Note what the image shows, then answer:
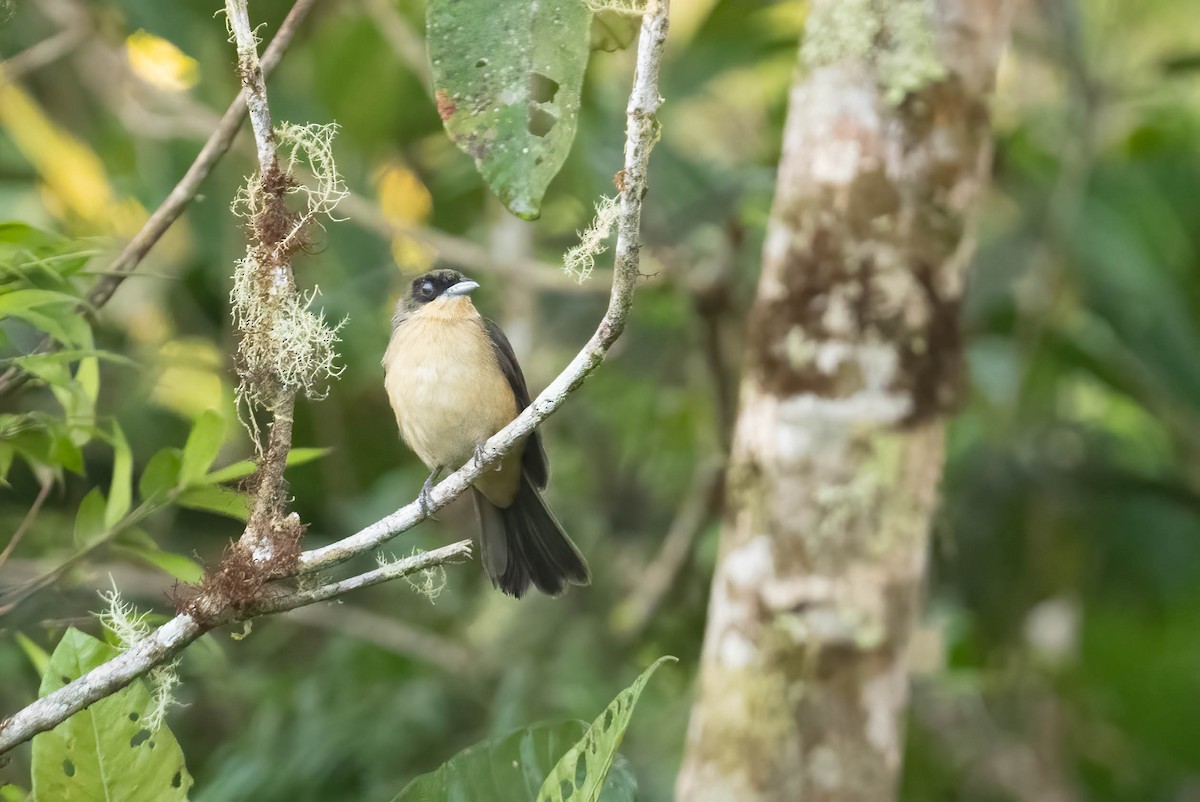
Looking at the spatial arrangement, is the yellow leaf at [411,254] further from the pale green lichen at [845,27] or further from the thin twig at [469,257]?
the pale green lichen at [845,27]

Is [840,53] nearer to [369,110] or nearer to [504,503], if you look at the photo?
[504,503]

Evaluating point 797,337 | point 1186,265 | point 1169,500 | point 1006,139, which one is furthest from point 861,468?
point 1186,265

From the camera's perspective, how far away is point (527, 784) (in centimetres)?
203

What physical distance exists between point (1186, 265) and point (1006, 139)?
3.42ft

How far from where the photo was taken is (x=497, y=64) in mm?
1673

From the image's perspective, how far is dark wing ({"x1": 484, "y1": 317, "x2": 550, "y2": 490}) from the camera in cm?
342

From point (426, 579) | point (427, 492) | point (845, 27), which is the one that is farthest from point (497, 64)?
point (845, 27)

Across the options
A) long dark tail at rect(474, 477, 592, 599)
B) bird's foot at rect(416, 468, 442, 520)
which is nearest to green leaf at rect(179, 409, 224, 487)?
bird's foot at rect(416, 468, 442, 520)

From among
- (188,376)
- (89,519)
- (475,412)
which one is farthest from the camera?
(188,376)

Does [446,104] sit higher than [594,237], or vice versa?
[446,104]

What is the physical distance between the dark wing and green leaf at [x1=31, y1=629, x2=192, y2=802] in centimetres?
168

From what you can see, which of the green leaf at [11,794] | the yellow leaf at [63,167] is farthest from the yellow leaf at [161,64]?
the green leaf at [11,794]

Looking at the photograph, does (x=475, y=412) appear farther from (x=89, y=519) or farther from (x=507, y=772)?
(x=507, y=772)

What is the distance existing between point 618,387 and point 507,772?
3.60 metres
